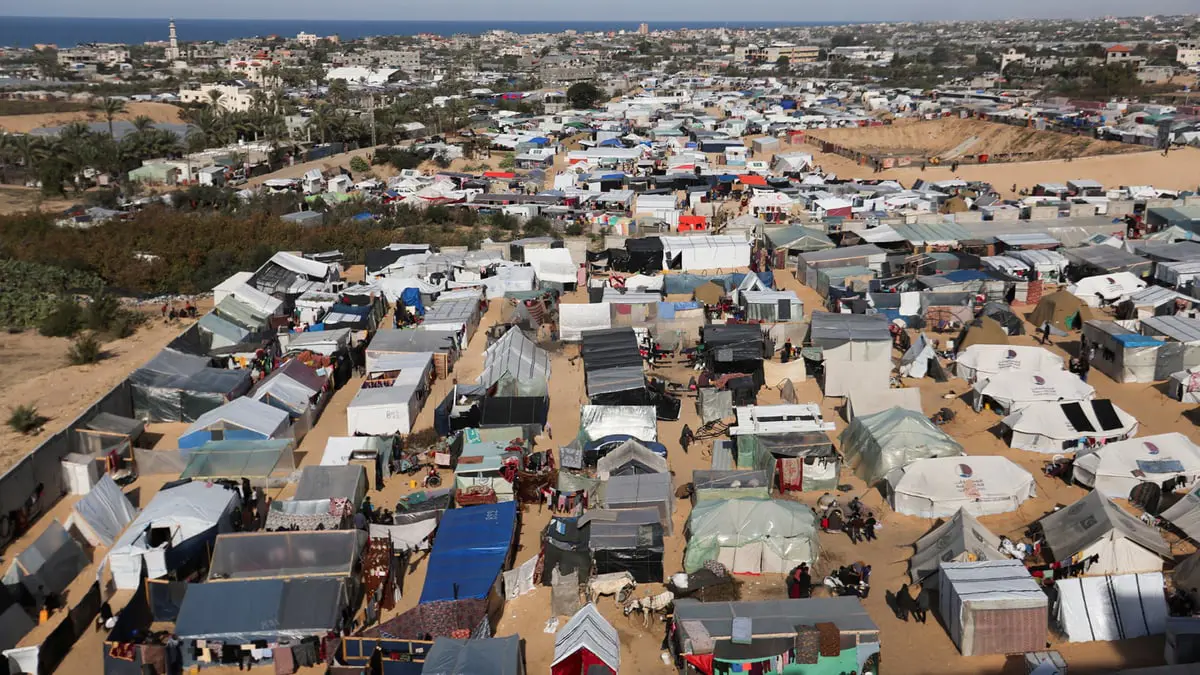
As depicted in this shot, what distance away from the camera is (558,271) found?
83.1ft

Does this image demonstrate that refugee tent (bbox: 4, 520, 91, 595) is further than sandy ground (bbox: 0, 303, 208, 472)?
No

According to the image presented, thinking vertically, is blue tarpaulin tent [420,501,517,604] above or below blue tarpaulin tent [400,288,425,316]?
below

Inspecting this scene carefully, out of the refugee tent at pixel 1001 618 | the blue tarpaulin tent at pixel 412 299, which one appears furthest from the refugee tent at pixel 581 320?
the refugee tent at pixel 1001 618

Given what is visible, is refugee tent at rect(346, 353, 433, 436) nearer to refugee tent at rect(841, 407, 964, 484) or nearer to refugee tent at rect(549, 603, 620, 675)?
refugee tent at rect(549, 603, 620, 675)

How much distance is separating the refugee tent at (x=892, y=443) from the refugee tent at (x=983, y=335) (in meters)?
5.37

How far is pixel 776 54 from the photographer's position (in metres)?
125

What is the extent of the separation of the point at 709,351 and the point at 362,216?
1906 centimetres

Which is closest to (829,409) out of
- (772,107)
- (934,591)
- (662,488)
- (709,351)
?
(709,351)

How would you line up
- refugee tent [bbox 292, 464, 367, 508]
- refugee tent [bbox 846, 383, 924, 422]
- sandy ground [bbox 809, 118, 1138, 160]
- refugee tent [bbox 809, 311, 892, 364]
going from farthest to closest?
sandy ground [bbox 809, 118, 1138, 160] < refugee tent [bbox 809, 311, 892, 364] < refugee tent [bbox 846, 383, 924, 422] < refugee tent [bbox 292, 464, 367, 508]

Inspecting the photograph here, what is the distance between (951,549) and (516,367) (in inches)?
359

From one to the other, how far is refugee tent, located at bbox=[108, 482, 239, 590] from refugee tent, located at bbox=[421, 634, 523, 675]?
4.14m

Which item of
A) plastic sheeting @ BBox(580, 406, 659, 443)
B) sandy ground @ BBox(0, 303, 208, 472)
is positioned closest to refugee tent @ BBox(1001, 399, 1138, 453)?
plastic sheeting @ BBox(580, 406, 659, 443)

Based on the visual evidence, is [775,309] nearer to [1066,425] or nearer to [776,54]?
[1066,425]

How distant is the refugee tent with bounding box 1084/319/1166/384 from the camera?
17.6 metres
